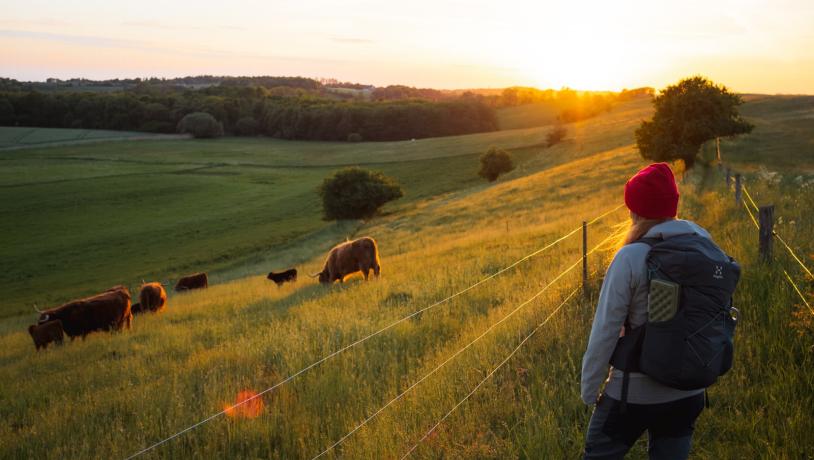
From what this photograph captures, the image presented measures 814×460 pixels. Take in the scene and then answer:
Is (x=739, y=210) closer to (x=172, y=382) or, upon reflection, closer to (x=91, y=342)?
(x=172, y=382)

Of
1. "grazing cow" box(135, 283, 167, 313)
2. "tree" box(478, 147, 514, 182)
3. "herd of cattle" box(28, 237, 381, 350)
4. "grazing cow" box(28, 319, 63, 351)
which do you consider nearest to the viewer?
"grazing cow" box(28, 319, 63, 351)

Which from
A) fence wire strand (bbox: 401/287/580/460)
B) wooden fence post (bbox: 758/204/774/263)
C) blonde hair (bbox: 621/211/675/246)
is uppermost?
blonde hair (bbox: 621/211/675/246)

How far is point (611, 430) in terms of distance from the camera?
3291 millimetres

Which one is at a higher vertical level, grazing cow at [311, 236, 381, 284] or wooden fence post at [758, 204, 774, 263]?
wooden fence post at [758, 204, 774, 263]

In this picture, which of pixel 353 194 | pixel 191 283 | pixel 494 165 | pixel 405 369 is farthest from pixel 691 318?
pixel 494 165

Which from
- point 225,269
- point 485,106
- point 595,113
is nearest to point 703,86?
point 225,269

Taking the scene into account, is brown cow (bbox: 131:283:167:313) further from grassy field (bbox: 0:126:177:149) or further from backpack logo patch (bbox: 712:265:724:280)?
grassy field (bbox: 0:126:177:149)

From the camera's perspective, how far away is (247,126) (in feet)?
400

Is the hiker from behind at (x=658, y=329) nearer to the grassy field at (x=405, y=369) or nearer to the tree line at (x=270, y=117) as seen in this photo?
the grassy field at (x=405, y=369)

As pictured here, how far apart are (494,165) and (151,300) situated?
1923 inches

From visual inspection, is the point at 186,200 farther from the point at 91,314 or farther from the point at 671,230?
the point at 671,230

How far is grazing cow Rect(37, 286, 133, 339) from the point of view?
43.7 ft

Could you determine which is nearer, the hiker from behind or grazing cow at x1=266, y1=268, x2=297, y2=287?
the hiker from behind

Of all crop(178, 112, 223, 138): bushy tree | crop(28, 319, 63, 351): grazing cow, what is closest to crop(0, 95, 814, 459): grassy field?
crop(28, 319, 63, 351): grazing cow
